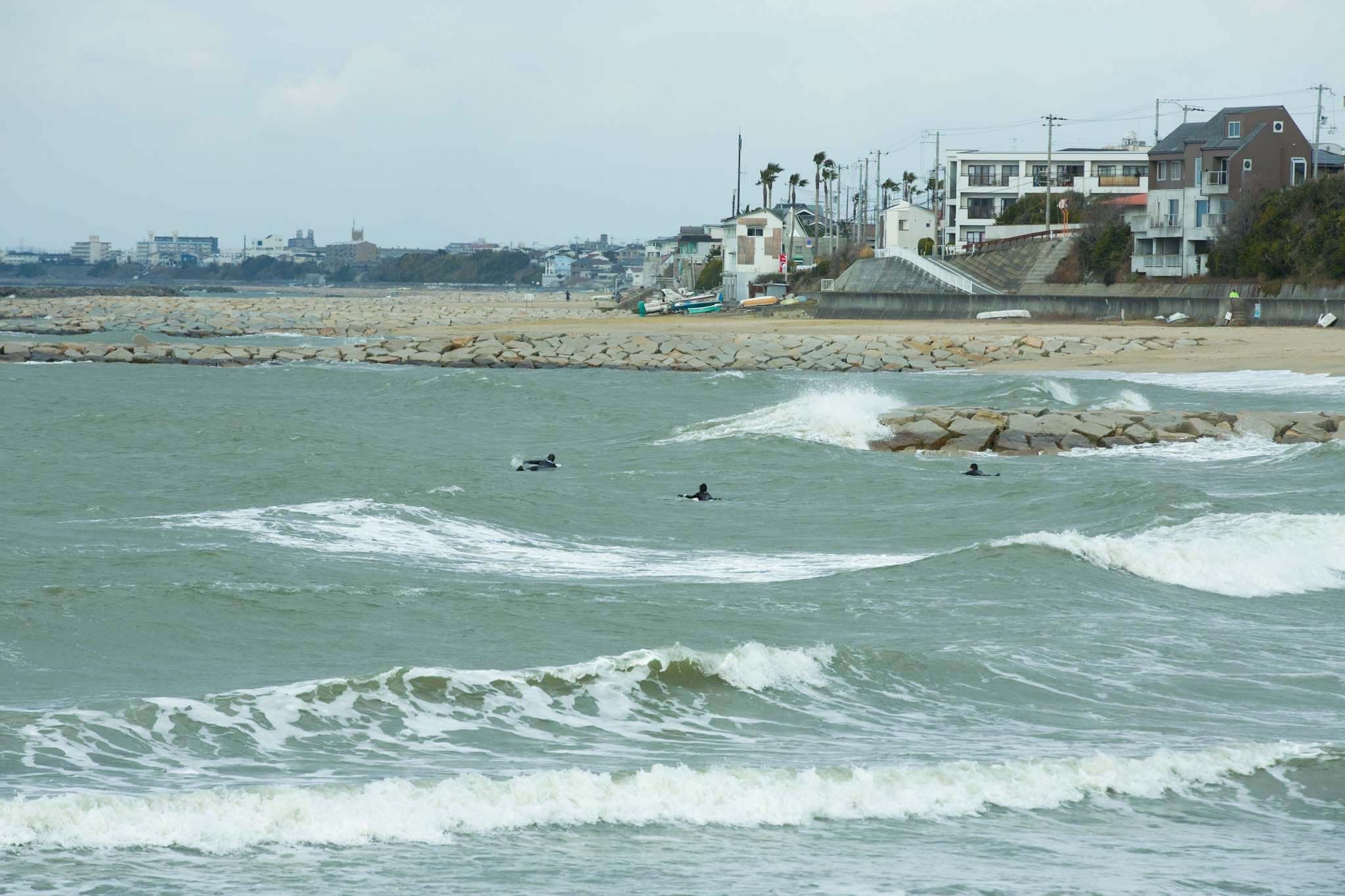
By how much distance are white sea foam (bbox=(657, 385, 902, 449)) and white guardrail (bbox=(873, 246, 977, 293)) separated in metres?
34.4

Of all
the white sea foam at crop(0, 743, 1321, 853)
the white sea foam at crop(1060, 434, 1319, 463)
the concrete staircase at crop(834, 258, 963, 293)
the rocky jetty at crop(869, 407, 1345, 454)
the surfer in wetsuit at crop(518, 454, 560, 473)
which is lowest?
the white sea foam at crop(0, 743, 1321, 853)

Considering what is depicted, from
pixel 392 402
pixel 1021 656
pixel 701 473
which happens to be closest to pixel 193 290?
pixel 392 402

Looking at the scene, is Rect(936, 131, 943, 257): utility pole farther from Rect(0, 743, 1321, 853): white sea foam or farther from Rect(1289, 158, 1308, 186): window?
Rect(0, 743, 1321, 853): white sea foam

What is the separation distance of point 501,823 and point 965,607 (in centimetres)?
618

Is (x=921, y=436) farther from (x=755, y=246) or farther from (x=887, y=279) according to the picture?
(x=755, y=246)

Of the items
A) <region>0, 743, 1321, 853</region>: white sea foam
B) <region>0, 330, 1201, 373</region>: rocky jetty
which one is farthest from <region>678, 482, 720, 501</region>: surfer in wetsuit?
<region>0, 330, 1201, 373</region>: rocky jetty

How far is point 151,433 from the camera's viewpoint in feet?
84.5

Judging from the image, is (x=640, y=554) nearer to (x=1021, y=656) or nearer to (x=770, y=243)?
(x=1021, y=656)

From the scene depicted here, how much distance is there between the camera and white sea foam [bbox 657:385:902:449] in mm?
25125

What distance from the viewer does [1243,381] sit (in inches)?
1399

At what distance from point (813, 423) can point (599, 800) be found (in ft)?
63.1

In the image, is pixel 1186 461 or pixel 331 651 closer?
pixel 331 651

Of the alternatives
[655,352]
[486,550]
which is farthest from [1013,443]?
[655,352]

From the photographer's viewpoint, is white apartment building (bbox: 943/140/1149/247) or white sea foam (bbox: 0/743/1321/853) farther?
white apartment building (bbox: 943/140/1149/247)
